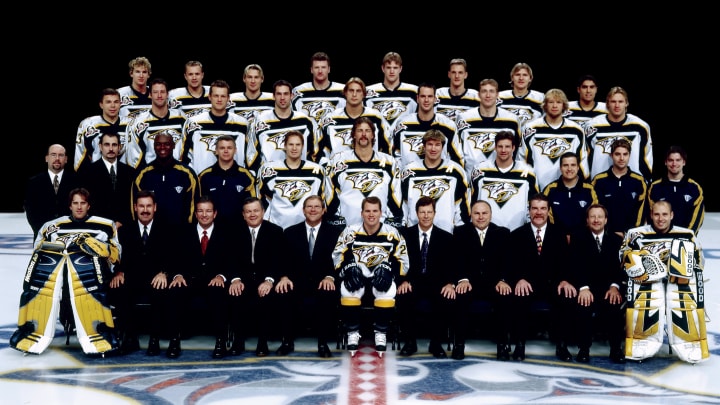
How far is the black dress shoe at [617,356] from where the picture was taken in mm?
5277

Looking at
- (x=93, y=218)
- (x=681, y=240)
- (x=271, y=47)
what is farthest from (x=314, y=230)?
(x=271, y=47)

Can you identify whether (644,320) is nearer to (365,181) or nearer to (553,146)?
(553,146)

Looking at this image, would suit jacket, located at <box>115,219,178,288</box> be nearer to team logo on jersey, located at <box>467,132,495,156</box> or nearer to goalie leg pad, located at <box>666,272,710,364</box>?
team logo on jersey, located at <box>467,132,495,156</box>

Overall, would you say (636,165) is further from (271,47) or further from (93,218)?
(271,47)

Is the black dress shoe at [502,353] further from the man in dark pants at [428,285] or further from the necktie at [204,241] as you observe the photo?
the necktie at [204,241]

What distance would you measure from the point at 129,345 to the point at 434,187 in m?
2.28

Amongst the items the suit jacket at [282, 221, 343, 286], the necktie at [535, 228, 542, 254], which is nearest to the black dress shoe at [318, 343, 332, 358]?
the suit jacket at [282, 221, 343, 286]

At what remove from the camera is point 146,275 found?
5574 millimetres

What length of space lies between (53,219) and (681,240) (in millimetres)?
4163

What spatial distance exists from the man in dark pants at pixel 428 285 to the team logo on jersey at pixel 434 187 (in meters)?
0.35

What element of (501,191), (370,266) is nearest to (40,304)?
(370,266)

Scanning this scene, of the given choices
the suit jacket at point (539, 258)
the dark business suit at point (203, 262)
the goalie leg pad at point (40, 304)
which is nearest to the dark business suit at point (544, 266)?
the suit jacket at point (539, 258)

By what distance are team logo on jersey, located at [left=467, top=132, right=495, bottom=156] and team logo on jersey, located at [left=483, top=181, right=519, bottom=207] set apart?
0.56 metres

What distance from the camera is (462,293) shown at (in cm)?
→ 539
